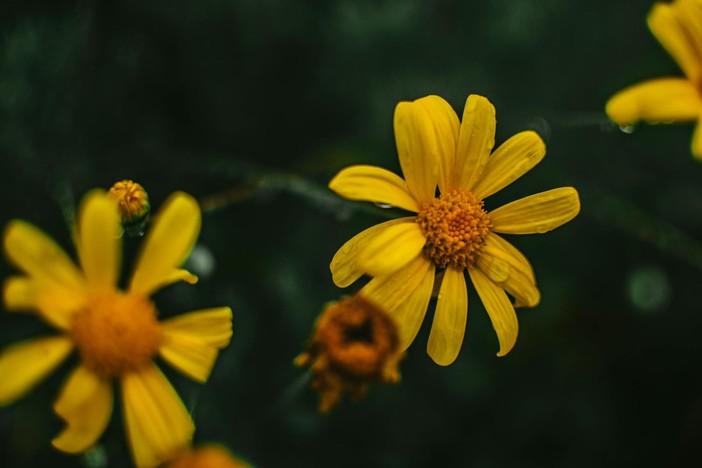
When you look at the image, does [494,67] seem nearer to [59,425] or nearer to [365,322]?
[365,322]

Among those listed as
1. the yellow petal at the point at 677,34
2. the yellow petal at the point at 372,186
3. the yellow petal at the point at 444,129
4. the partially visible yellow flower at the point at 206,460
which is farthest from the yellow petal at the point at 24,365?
the yellow petal at the point at 677,34

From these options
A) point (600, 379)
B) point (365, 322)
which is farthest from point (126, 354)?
point (600, 379)

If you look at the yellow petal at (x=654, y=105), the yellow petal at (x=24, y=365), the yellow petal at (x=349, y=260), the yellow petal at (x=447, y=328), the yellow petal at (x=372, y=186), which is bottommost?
the yellow petal at (x=24, y=365)

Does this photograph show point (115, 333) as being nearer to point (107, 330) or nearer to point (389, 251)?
point (107, 330)

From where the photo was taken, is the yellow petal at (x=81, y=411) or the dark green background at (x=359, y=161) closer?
the yellow petal at (x=81, y=411)

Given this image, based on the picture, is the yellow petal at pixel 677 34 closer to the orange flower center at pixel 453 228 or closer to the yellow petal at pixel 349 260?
the orange flower center at pixel 453 228

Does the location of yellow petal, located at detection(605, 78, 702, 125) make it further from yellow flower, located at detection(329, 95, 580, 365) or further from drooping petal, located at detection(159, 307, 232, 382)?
drooping petal, located at detection(159, 307, 232, 382)

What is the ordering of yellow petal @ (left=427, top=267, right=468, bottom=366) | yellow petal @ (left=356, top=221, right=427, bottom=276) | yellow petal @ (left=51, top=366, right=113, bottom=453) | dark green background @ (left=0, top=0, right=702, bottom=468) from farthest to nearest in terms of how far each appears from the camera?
dark green background @ (left=0, top=0, right=702, bottom=468)
yellow petal @ (left=427, top=267, right=468, bottom=366)
yellow petal @ (left=356, top=221, right=427, bottom=276)
yellow petal @ (left=51, top=366, right=113, bottom=453)

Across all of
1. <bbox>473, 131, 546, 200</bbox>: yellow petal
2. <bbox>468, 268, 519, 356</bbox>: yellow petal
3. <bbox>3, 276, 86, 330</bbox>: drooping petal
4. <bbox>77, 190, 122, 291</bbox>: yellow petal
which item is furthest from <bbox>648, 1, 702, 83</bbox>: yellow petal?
<bbox>3, 276, 86, 330</bbox>: drooping petal
